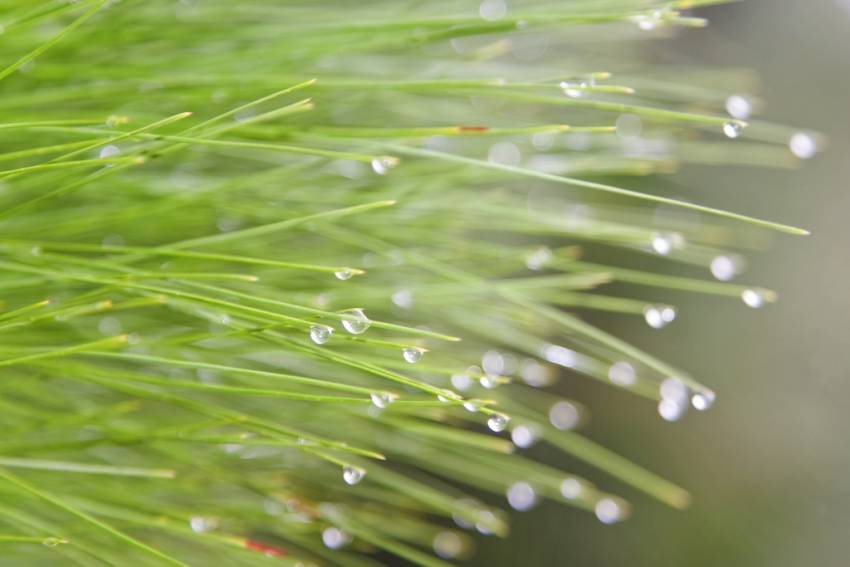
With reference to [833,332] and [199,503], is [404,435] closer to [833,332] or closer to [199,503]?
[199,503]

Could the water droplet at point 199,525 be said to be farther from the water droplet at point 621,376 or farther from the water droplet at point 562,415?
the water droplet at point 562,415

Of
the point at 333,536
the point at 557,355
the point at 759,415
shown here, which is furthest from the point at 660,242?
the point at 759,415

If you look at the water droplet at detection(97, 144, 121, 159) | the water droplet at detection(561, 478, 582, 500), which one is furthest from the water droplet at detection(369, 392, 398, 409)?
the water droplet at detection(561, 478, 582, 500)

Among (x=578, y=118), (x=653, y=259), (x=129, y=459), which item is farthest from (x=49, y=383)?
(x=653, y=259)

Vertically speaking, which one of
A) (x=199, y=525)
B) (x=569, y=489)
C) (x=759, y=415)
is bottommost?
(x=759, y=415)

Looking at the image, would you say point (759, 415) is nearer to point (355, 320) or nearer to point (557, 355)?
point (557, 355)

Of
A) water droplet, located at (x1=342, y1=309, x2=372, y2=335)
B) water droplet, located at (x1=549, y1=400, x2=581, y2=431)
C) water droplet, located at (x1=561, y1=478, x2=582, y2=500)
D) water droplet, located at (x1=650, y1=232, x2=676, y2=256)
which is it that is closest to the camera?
water droplet, located at (x1=342, y1=309, x2=372, y2=335)

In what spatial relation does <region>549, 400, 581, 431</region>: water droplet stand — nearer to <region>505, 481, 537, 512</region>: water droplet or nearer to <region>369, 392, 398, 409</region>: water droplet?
<region>505, 481, 537, 512</region>: water droplet
